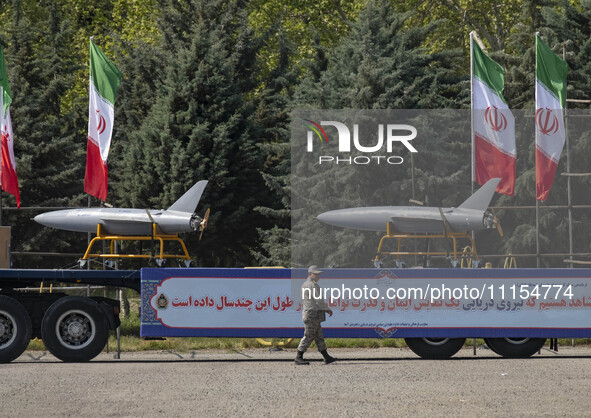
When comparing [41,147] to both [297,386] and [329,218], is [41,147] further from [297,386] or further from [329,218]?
[297,386]

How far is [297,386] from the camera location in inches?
546

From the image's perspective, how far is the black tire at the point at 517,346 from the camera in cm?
1809

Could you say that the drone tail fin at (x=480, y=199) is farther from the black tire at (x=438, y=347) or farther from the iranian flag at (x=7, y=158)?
the iranian flag at (x=7, y=158)

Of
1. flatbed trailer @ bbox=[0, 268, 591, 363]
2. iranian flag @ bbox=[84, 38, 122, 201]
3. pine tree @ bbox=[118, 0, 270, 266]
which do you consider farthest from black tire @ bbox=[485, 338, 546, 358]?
pine tree @ bbox=[118, 0, 270, 266]

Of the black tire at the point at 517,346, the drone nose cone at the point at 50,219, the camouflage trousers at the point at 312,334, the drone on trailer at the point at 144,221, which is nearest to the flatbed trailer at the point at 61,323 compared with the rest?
the drone on trailer at the point at 144,221

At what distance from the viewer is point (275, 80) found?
121 feet

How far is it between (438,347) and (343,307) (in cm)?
177

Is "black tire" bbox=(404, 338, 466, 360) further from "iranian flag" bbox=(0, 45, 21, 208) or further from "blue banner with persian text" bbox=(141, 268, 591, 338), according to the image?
"iranian flag" bbox=(0, 45, 21, 208)

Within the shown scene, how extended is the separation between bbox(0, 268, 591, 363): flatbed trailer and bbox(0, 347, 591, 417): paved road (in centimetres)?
48

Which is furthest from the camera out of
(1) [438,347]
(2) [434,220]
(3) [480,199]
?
(3) [480,199]

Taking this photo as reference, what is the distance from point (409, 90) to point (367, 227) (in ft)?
32.2

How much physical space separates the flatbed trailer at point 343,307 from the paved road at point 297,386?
0.48m

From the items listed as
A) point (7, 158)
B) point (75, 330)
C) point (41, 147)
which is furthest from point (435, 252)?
point (41, 147)

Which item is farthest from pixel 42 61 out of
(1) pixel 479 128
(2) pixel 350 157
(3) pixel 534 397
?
(3) pixel 534 397
